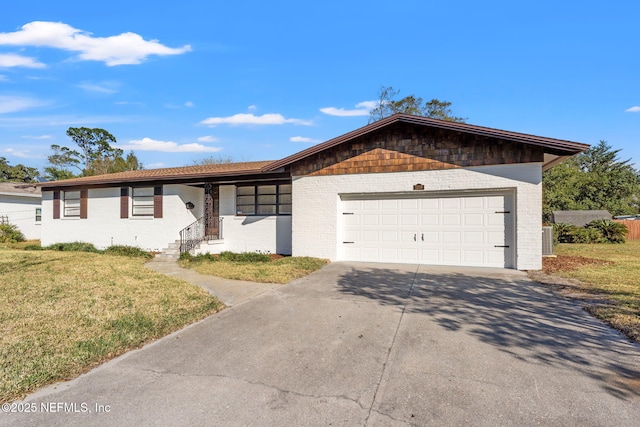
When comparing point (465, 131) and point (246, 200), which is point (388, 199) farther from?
point (246, 200)

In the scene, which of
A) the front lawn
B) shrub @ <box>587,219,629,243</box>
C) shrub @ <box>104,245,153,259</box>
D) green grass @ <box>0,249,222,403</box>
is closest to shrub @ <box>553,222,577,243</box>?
shrub @ <box>587,219,629,243</box>

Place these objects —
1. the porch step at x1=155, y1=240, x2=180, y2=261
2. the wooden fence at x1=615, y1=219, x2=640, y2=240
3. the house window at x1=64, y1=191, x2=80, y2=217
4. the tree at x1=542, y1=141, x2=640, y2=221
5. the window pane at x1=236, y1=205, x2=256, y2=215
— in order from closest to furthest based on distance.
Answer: the porch step at x1=155, y1=240, x2=180, y2=261 → the window pane at x1=236, y1=205, x2=256, y2=215 → the house window at x1=64, y1=191, x2=80, y2=217 → the wooden fence at x1=615, y1=219, x2=640, y2=240 → the tree at x1=542, y1=141, x2=640, y2=221

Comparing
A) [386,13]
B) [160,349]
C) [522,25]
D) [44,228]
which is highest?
[386,13]

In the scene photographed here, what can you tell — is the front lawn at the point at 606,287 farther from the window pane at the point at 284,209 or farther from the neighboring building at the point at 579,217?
the neighboring building at the point at 579,217

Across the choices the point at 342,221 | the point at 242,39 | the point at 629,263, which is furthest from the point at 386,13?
the point at 629,263

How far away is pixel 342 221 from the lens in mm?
11102

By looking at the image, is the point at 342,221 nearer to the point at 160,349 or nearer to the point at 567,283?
the point at 567,283

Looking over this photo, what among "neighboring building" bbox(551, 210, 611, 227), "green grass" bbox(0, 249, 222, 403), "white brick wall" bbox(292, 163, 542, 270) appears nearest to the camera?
"green grass" bbox(0, 249, 222, 403)

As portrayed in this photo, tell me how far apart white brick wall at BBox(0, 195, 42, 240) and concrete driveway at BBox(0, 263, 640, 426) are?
76.9 feet

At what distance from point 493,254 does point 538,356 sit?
6.44 m

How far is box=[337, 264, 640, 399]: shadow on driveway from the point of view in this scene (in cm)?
359

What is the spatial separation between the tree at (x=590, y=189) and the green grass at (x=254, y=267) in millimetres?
32366

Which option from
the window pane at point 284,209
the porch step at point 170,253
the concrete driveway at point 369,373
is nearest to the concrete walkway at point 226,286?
the concrete driveway at point 369,373

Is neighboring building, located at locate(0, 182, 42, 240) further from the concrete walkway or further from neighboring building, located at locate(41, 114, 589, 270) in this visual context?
the concrete walkway
